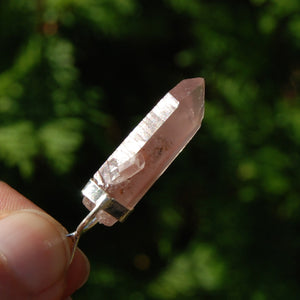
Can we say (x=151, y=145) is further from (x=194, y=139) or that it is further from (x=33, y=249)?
(x=194, y=139)

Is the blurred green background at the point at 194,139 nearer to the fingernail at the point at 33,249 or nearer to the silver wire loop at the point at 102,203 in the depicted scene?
the fingernail at the point at 33,249

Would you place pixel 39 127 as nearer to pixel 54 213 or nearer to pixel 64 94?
pixel 64 94

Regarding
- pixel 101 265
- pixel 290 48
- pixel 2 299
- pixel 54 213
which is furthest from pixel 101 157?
pixel 2 299

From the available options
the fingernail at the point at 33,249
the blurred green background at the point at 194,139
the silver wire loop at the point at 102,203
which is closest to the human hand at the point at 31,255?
the fingernail at the point at 33,249

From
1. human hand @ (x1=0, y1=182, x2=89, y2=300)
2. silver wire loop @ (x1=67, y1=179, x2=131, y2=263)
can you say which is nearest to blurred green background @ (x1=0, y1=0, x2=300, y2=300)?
human hand @ (x1=0, y1=182, x2=89, y2=300)

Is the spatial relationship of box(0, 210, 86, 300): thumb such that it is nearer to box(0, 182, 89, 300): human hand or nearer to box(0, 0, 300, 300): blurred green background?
box(0, 182, 89, 300): human hand

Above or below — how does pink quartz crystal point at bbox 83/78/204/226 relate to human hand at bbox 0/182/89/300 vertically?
above

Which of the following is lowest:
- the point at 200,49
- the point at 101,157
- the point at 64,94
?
the point at 101,157
